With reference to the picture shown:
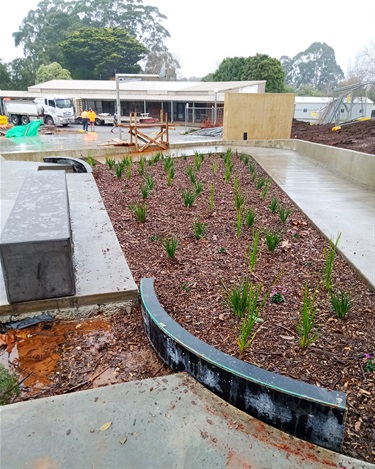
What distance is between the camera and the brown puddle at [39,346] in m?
2.09

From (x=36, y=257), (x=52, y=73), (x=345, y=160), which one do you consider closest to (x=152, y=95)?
(x=52, y=73)

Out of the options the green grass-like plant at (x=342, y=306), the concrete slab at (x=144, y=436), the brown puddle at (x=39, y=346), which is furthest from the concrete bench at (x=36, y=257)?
the green grass-like plant at (x=342, y=306)

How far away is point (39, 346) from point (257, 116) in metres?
13.2

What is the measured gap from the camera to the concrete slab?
4.76 feet

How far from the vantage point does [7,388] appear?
6.18 feet

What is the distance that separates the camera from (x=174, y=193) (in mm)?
5852

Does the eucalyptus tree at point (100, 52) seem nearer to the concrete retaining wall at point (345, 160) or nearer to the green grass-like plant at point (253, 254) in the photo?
the concrete retaining wall at point (345, 160)

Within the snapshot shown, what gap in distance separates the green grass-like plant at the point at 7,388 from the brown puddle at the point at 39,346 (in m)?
0.08

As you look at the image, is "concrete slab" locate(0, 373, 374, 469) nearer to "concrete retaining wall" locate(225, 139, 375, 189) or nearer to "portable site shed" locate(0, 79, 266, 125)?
"concrete retaining wall" locate(225, 139, 375, 189)

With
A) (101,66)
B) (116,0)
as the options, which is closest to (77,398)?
(101,66)

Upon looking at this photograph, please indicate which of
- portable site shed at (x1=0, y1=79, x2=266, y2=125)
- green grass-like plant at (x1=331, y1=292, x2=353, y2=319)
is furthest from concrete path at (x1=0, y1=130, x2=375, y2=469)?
portable site shed at (x1=0, y1=79, x2=266, y2=125)

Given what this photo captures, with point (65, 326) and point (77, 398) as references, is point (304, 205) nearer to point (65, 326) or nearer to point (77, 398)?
point (65, 326)

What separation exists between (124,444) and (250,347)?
101cm

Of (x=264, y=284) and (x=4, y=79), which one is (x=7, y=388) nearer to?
(x=264, y=284)
